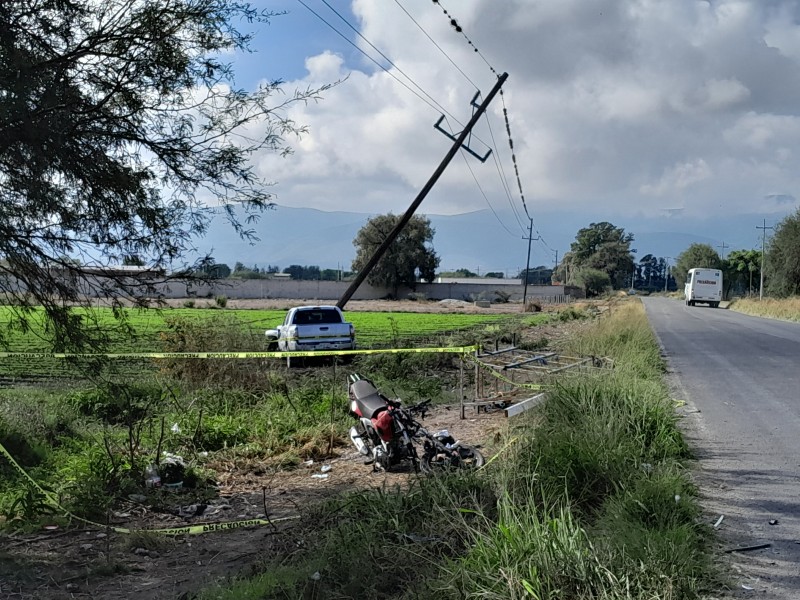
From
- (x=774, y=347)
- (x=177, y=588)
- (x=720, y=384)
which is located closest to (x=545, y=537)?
(x=177, y=588)

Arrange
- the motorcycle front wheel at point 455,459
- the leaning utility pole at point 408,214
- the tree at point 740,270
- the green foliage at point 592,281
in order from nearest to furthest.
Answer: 1. the motorcycle front wheel at point 455,459
2. the leaning utility pole at point 408,214
3. the tree at point 740,270
4. the green foliage at point 592,281

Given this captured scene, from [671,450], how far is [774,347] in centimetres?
1461

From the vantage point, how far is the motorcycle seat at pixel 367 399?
806 centimetres

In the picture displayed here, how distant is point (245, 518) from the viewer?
6824mm

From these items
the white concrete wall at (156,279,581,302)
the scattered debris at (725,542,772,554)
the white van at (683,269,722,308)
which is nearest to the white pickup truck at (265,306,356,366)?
Result: the scattered debris at (725,542,772,554)

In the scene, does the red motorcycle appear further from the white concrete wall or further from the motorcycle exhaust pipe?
the white concrete wall

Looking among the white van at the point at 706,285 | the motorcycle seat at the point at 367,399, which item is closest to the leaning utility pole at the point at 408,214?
the motorcycle seat at the point at 367,399

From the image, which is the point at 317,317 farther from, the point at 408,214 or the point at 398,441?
the point at 398,441

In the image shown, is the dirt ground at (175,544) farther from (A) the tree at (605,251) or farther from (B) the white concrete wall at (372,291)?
(A) the tree at (605,251)

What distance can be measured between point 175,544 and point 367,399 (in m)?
2.95

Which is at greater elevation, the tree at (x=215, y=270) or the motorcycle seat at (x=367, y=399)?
the tree at (x=215, y=270)

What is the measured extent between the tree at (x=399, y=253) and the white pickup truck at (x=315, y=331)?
70.2 meters

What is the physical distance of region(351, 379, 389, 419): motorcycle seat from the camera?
806cm

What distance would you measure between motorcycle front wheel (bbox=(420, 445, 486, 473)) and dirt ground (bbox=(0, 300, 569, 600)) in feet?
1.11
